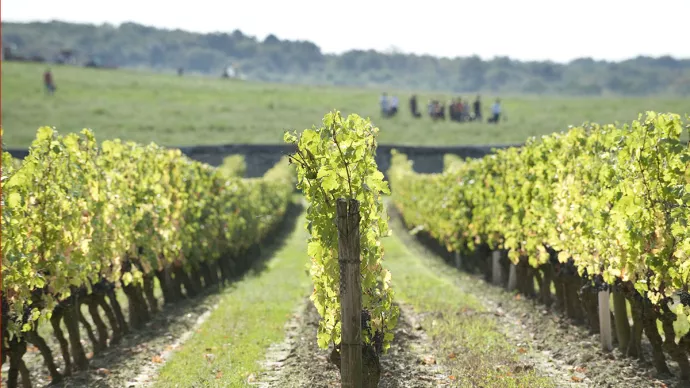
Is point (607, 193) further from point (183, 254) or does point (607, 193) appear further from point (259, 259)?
point (259, 259)

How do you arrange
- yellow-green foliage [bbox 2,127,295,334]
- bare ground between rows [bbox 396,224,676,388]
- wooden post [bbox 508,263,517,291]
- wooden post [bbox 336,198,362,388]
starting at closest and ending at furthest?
wooden post [bbox 336,198,362,388] → bare ground between rows [bbox 396,224,676,388] → yellow-green foliage [bbox 2,127,295,334] → wooden post [bbox 508,263,517,291]

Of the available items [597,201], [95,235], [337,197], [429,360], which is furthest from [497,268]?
[337,197]

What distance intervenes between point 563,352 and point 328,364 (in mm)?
3521

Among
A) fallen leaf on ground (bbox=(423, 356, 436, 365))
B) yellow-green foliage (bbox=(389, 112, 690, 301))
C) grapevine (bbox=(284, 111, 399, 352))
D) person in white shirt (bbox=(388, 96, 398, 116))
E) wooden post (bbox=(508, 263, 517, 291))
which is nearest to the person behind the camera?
grapevine (bbox=(284, 111, 399, 352))

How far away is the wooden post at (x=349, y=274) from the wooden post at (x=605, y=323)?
5068 mm

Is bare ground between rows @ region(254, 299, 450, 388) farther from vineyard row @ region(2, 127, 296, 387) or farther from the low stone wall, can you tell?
the low stone wall

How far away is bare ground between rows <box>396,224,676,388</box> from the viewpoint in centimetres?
984

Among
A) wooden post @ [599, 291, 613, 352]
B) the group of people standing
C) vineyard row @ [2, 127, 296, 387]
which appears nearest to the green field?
the group of people standing

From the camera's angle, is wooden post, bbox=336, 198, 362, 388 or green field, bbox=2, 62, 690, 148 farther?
green field, bbox=2, 62, 690, 148

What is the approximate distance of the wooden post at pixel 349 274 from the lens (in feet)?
25.4

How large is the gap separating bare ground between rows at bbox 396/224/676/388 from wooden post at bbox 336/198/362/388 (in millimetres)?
3128

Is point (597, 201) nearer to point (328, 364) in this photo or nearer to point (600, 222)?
point (600, 222)

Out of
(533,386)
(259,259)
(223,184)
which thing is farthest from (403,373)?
(259,259)

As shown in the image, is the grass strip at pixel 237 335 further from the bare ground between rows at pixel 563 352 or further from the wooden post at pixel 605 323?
the wooden post at pixel 605 323
